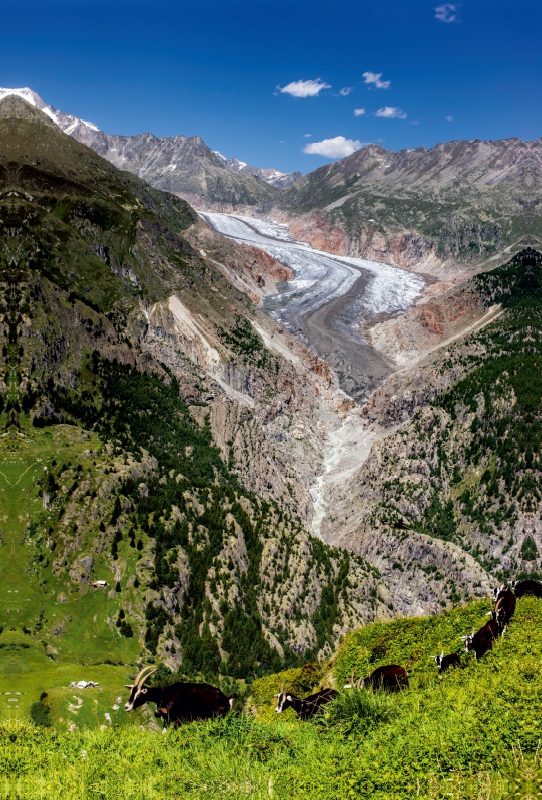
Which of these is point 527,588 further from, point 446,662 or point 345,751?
point 345,751

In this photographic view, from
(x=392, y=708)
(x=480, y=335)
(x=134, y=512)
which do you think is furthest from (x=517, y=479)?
(x=392, y=708)

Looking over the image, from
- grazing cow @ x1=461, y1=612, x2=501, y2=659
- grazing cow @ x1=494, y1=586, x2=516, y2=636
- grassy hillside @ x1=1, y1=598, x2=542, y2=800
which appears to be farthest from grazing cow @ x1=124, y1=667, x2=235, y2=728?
grazing cow @ x1=494, y1=586, x2=516, y2=636

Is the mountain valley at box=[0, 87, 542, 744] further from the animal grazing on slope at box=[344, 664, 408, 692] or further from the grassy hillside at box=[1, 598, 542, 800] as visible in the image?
the animal grazing on slope at box=[344, 664, 408, 692]

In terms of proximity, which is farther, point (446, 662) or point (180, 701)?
point (180, 701)

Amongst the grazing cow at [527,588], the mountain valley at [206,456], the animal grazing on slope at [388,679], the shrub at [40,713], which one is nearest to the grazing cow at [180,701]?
the animal grazing on slope at [388,679]

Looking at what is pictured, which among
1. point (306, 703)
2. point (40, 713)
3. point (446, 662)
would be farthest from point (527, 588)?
point (40, 713)

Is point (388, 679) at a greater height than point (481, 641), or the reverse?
point (481, 641)

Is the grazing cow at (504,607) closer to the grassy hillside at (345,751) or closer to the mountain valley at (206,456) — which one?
the grassy hillside at (345,751)

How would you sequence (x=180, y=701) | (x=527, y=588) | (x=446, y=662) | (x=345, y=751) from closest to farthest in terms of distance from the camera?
(x=345, y=751), (x=446, y=662), (x=180, y=701), (x=527, y=588)
